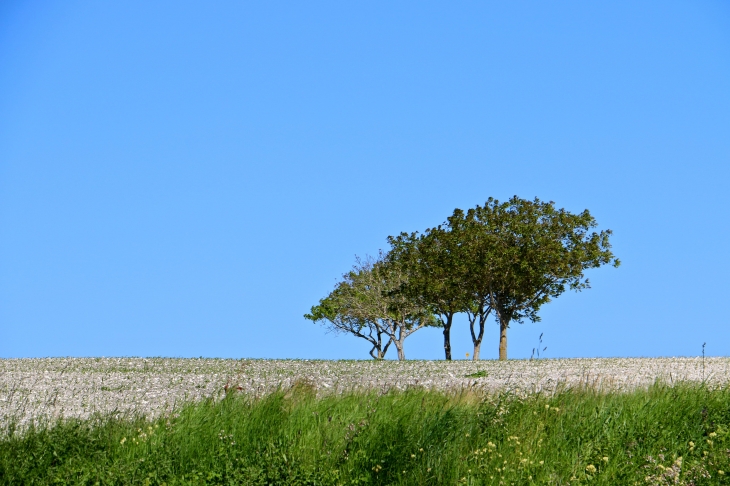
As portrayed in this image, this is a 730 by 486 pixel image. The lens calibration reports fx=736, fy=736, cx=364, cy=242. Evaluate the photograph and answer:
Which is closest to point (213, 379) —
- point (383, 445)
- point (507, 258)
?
point (383, 445)

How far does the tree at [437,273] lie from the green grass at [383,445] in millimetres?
32639

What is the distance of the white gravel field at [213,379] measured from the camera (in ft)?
53.5

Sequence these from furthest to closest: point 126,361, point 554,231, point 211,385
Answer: point 554,231
point 126,361
point 211,385

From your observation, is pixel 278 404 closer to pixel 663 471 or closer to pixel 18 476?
pixel 18 476

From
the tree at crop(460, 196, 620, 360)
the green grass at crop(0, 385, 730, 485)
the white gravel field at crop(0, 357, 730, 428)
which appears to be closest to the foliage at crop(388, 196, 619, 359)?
the tree at crop(460, 196, 620, 360)

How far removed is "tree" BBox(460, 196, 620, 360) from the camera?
43688 mm

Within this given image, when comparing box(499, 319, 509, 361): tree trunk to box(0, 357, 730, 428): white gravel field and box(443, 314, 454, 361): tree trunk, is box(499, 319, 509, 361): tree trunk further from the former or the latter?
box(0, 357, 730, 428): white gravel field

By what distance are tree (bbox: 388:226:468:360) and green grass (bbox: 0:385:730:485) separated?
32.6 meters

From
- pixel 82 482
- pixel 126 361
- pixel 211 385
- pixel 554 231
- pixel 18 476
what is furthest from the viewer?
pixel 554 231

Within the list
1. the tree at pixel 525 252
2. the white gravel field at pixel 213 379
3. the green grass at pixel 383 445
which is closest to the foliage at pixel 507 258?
the tree at pixel 525 252

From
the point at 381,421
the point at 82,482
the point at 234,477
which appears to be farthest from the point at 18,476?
the point at 381,421

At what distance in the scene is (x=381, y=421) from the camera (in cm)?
1123

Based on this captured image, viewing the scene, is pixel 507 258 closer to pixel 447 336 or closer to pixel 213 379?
pixel 447 336

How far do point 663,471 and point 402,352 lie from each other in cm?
4859
